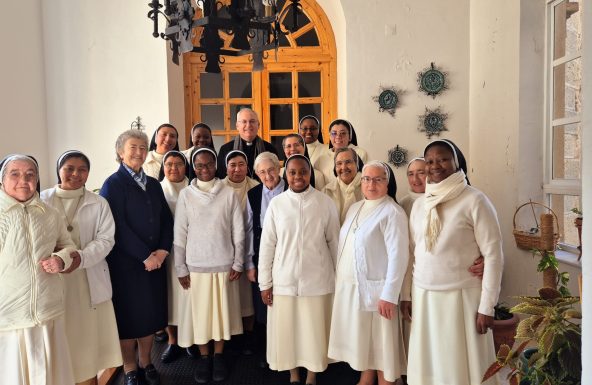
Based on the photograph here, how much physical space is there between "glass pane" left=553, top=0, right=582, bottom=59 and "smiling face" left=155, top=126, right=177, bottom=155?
3408 mm

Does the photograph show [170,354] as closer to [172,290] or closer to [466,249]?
[172,290]

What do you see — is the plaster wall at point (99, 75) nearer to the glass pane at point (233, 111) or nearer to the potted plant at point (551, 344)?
the glass pane at point (233, 111)

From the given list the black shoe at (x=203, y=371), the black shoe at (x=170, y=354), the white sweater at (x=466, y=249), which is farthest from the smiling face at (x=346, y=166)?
the black shoe at (x=170, y=354)

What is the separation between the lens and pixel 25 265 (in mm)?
2117

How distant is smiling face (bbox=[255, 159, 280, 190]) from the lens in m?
3.17

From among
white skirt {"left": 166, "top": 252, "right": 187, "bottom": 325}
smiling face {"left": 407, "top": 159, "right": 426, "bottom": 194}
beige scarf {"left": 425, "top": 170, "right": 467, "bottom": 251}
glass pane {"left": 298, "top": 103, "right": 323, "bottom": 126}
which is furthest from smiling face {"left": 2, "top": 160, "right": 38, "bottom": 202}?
glass pane {"left": 298, "top": 103, "right": 323, "bottom": 126}

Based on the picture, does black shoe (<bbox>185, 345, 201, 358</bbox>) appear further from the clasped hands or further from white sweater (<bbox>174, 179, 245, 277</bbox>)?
the clasped hands

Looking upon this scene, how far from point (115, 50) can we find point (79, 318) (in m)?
3.84

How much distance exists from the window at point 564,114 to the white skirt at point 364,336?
201 cm

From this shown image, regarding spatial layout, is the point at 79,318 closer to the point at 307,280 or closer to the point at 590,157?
the point at 307,280

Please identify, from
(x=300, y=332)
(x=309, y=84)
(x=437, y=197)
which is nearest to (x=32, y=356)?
(x=300, y=332)

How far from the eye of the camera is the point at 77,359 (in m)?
2.54

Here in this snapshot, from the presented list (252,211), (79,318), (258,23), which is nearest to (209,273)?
(252,211)

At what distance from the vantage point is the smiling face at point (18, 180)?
214 cm
